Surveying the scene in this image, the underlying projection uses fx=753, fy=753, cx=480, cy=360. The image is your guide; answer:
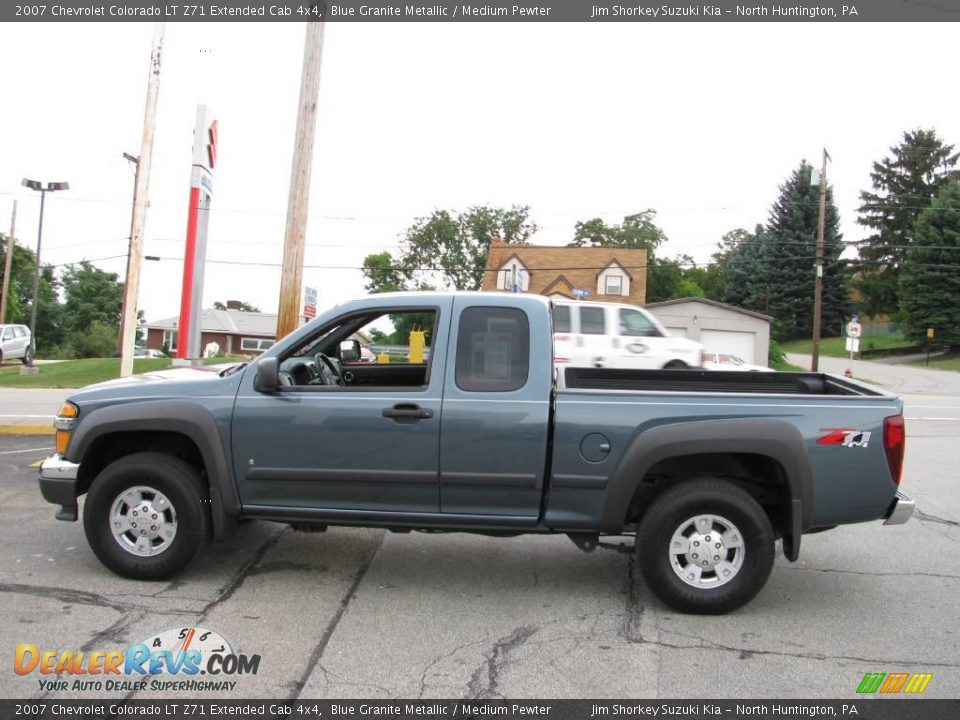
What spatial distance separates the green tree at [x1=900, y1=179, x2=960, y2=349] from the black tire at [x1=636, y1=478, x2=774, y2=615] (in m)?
52.7

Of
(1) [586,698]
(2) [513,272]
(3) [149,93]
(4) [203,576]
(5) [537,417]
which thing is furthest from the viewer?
(2) [513,272]

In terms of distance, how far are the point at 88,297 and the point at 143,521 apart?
236ft

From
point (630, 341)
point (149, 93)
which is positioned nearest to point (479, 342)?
point (149, 93)

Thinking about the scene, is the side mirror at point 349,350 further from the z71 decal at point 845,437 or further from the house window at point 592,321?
the house window at point 592,321

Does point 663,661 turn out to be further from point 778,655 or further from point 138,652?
point 138,652

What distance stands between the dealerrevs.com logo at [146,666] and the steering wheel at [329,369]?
199 centimetres

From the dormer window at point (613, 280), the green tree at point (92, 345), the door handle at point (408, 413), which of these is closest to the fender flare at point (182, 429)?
the door handle at point (408, 413)

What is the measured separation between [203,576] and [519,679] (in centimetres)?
233

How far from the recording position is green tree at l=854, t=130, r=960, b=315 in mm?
63844

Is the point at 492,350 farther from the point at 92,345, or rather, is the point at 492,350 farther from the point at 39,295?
the point at 39,295

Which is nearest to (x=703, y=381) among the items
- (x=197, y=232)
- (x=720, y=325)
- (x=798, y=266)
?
(x=197, y=232)

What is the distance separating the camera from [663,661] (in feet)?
12.4

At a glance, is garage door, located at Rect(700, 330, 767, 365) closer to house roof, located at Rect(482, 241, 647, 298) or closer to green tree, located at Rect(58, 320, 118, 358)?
house roof, located at Rect(482, 241, 647, 298)

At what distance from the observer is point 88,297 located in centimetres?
6819
